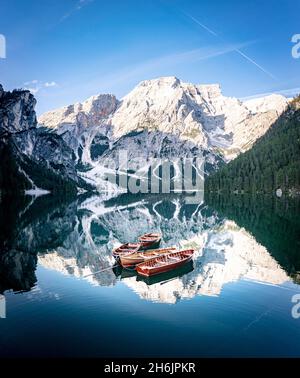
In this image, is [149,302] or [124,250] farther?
[124,250]

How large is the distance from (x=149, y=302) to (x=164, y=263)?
11038mm

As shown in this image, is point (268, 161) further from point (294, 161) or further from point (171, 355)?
point (171, 355)

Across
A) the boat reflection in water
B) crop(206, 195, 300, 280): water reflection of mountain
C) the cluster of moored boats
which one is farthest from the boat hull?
crop(206, 195, 300, 280): water reflection of mountain

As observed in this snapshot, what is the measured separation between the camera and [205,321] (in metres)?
25.0

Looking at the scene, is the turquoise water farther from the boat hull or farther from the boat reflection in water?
the boat hull

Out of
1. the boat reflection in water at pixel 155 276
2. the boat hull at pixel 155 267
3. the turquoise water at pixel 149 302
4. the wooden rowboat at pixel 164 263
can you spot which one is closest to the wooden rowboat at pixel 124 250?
the turquoise water at pixel 149 302

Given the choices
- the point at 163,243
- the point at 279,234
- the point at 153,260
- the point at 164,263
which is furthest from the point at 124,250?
the point at 279,234

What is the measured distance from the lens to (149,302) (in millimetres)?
29953

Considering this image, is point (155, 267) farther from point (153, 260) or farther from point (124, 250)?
point (124, 250)

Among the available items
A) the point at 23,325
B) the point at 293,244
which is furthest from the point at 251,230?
the point at 23,325

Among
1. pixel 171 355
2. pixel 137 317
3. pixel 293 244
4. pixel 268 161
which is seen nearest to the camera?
pixel 171 355

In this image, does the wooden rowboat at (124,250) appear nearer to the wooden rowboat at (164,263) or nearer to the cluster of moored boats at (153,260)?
the cluster of moored boats at (153,260)

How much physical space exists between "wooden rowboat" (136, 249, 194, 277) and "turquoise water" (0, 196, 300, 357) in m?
1.01
